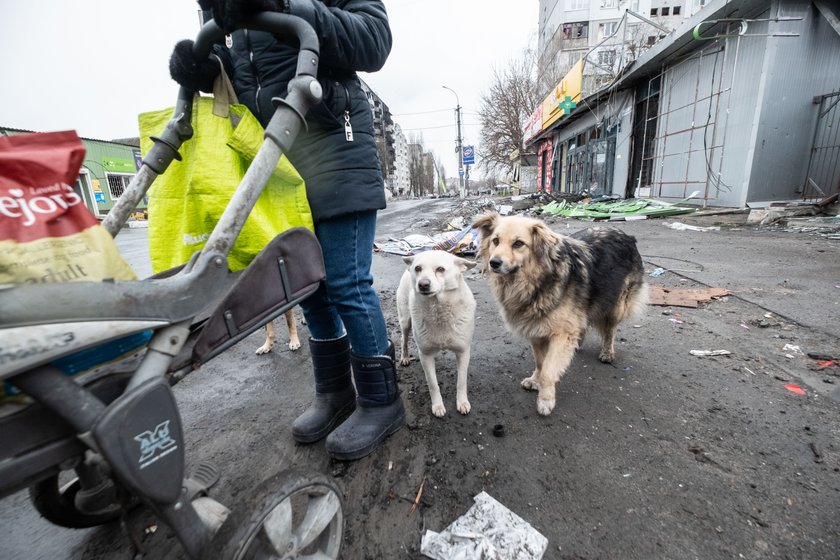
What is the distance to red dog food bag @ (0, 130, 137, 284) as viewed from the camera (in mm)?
594

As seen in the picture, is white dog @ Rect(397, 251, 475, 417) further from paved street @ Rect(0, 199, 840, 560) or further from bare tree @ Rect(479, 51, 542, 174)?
bare tree @ Rect(479, 51, 542, 174)

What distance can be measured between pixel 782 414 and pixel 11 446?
310cm

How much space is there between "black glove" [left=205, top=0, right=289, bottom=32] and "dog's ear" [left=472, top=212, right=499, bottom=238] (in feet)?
6.09

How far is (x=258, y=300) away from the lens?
1.04 m

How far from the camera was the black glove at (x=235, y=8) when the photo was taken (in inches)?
41.2

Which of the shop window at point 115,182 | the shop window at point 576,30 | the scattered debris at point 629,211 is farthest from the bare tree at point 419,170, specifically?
the scattered debris at point 629,211

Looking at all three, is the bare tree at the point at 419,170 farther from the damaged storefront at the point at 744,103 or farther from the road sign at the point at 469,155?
the damaged storefront at the point at 744,103

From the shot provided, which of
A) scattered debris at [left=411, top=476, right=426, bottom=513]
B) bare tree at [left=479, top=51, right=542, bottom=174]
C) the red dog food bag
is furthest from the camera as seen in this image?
bare tree at [left=479, top=51, right=542, bottom=174]

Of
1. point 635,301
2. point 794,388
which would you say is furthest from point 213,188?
point 794,388

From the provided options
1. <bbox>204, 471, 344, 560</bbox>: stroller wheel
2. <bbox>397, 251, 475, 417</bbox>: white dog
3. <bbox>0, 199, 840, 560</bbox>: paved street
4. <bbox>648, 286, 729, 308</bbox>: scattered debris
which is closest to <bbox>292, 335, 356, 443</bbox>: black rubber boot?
<bbox>0, 199, 840, 560</bbox>: paved street

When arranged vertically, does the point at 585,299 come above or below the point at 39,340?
below

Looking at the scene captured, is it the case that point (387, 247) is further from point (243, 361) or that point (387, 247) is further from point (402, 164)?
point (402, 164)

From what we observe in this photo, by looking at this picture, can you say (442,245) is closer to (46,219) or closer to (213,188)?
(213,188)

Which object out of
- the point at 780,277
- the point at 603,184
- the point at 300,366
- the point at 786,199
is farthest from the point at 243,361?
the point at 603,184
